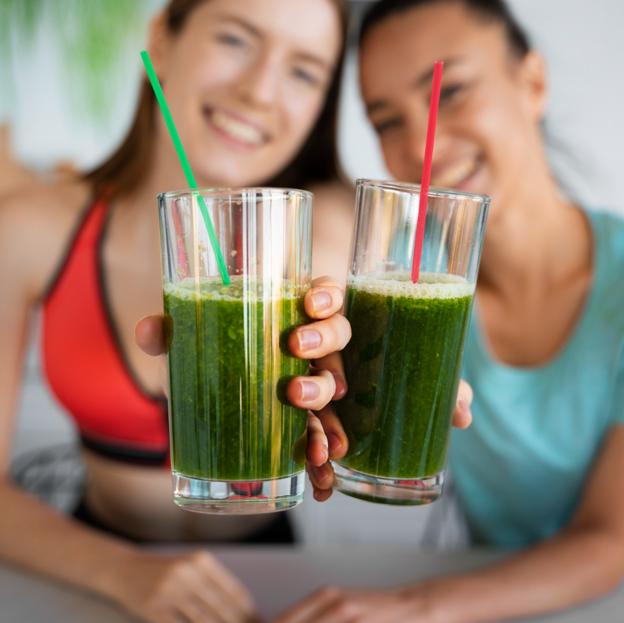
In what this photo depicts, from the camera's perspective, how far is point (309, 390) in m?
0.93

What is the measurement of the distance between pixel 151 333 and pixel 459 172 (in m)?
1.55

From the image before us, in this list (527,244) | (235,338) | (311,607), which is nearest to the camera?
(235,338)

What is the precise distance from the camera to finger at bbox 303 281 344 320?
0.94m

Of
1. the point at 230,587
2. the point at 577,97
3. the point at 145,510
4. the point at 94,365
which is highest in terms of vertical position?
the point at 577,97

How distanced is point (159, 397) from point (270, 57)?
1176 millimetres

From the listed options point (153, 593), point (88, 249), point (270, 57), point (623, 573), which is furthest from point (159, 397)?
point (623, 573)

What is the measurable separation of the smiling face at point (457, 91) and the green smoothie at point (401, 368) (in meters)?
1.38

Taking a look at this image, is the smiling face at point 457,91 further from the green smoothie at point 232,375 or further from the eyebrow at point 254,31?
Result: the green smoothie at point 232,375

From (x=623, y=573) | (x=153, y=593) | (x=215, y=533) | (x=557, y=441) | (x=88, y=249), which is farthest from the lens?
(x=215, y=533)

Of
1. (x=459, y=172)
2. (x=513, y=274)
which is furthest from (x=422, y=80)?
(x=513, y=274)

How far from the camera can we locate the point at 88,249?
237 centimetres

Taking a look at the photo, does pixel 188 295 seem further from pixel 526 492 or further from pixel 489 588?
pixel 526 492

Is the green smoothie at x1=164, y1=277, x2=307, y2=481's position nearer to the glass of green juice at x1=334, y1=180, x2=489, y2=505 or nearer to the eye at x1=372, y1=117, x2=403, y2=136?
the glass of green juice at x1=334, y1=180, x2=489, y2=505

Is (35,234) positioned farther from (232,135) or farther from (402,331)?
(402,331)
